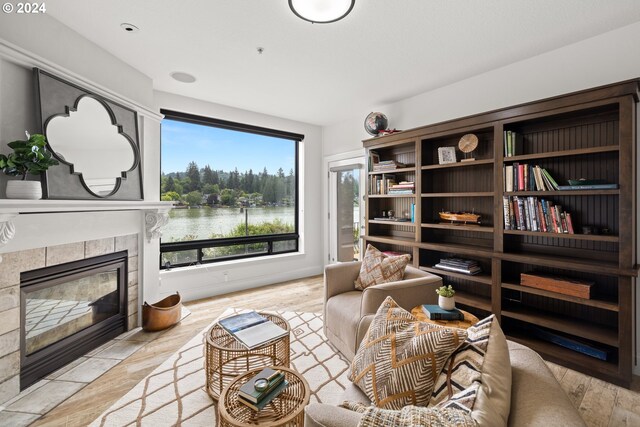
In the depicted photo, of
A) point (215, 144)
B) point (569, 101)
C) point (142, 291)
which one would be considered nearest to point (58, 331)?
point (142, 291)

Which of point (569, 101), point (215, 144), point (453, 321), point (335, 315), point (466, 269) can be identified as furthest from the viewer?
point (215, 144)

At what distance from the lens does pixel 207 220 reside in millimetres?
4094

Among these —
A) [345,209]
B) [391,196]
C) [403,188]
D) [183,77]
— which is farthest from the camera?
[345,209]

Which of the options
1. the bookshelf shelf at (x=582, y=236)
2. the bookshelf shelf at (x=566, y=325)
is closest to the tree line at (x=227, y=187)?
the bookshelf shelf at (x=582, y=236)

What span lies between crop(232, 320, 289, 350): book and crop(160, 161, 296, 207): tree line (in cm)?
258

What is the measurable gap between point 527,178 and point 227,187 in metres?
3.63

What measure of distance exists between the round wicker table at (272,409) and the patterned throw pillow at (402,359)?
29cm

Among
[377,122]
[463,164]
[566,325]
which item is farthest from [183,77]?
[566,325]

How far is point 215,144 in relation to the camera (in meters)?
4.14

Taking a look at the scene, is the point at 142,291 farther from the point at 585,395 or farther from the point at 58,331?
the point at 585,395

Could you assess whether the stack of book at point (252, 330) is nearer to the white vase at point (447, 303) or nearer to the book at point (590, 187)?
the white vase at point (447, 303)

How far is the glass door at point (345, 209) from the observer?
4574 millimetres

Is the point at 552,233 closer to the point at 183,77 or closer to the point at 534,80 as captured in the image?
the point at 534,80

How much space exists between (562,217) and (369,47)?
2.14m
